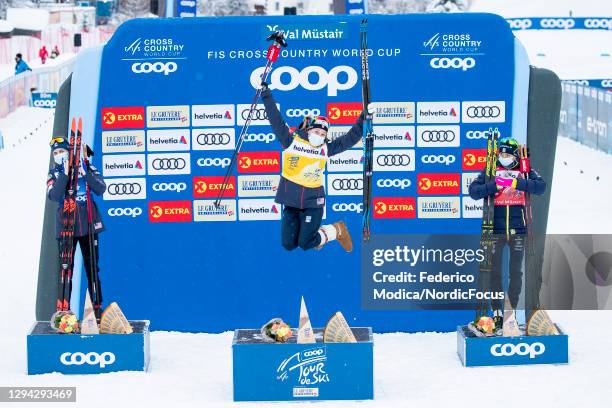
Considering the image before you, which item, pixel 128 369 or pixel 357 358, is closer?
pixel 357 358

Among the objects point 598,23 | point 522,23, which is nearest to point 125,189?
point 598,23

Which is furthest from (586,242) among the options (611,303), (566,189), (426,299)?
(566,189)

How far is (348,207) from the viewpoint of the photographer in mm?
10773

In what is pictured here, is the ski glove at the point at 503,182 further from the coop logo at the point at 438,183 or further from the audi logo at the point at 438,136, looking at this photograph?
the audi logo at the point at 438,136

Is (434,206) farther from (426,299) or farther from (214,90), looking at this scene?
(214,90)

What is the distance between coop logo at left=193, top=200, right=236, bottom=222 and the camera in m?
10.8

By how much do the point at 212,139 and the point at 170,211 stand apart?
2.59 ft

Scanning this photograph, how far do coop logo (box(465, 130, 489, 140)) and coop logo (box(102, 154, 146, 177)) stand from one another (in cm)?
306

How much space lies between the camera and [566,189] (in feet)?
71.1

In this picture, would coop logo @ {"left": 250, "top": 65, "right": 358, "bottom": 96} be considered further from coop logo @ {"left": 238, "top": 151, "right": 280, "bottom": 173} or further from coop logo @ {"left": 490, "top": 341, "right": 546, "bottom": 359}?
coop logo @ {"left": 490, "top": 341, "right": 546, "bottom": 359}

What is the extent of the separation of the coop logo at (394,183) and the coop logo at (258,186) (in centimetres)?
97

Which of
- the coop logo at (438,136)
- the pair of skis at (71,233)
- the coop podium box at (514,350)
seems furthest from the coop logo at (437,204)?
the pair of skis at (71,233)

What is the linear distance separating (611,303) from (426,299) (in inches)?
85.3

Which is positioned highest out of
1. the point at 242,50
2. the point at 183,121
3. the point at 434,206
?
the point at 242,50
